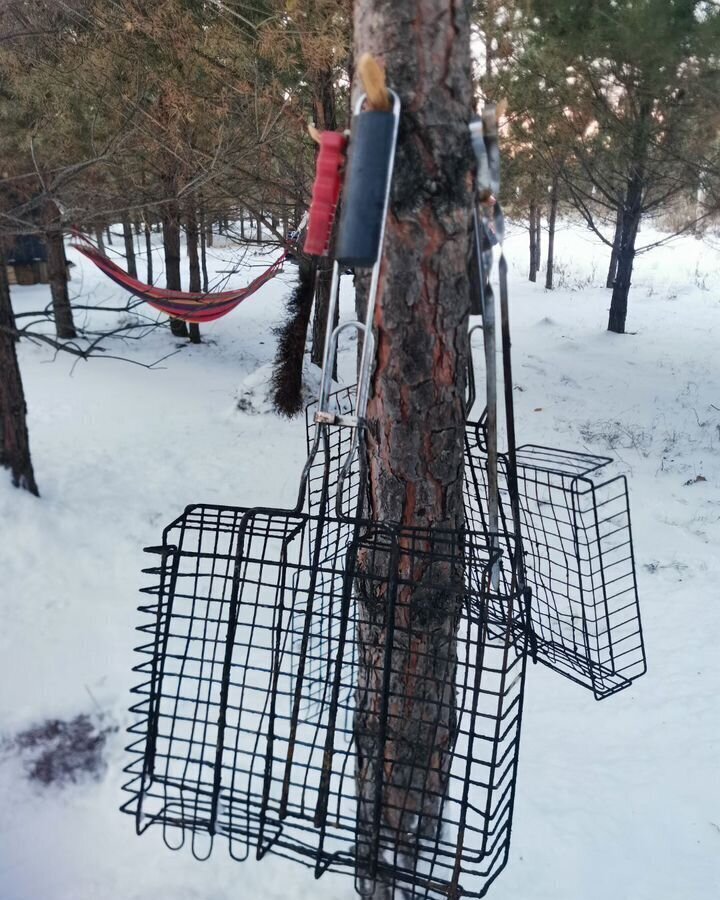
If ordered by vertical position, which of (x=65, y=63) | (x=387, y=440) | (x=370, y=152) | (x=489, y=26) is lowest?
(x=387, y=440)

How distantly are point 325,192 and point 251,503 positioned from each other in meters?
4.15

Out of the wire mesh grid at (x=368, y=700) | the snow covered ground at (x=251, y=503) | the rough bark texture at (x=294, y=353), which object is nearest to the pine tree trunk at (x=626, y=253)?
the snow covered ground at (x=251, y=503)

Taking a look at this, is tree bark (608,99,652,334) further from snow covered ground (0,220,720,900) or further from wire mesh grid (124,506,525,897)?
wire mesh grid (124,506,525,897)

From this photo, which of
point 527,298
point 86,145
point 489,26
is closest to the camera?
point 489,26

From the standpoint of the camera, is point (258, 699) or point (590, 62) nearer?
point (258, 699)

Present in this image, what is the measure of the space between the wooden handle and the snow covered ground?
8.25ft

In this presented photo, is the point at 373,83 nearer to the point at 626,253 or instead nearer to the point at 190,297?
the point at 190,297

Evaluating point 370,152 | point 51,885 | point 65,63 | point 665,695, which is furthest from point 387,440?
point 65,63

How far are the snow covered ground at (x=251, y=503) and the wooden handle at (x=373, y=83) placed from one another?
251cm

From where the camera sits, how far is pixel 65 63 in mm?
4797

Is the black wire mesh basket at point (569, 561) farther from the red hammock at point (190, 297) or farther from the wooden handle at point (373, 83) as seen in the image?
the red hammock at point (190, 297)

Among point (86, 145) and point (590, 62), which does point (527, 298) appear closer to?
point (590, 62)

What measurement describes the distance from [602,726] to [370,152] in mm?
3032

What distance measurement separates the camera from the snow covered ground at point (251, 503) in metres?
2.55
